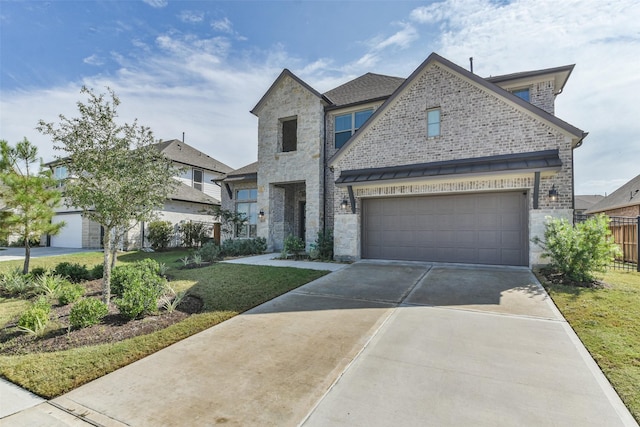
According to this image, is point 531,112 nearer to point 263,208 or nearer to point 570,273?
point 570,273

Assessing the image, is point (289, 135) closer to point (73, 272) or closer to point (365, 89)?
point (365, 89)

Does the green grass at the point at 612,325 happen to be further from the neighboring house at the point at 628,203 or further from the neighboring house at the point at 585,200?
the neighboring house at the point at 585,200

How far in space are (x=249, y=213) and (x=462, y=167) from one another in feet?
38.9

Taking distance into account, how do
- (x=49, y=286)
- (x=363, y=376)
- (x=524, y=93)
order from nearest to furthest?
(x=363, y=376) → (x=49, y=286) → (x=524, y=93)

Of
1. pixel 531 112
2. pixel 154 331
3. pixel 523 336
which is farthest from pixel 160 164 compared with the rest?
pixel 531 112

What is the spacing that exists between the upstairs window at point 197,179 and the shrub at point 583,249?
72.1ft

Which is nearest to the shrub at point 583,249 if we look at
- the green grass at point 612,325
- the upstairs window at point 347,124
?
the green grass at point 612,325

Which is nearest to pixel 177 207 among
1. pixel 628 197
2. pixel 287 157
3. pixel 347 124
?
pixel 287 157

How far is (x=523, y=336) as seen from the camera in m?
4.30

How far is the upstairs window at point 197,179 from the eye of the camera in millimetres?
22703

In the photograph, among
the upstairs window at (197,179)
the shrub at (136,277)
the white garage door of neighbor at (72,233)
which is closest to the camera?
the shrub at (136,277)

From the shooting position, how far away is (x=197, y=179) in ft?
75.2

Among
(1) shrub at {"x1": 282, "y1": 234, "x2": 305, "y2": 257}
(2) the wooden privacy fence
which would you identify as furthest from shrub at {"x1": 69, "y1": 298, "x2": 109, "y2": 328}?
(2) the wooden privacy fence

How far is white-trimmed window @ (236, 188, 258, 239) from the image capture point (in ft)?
56.3
